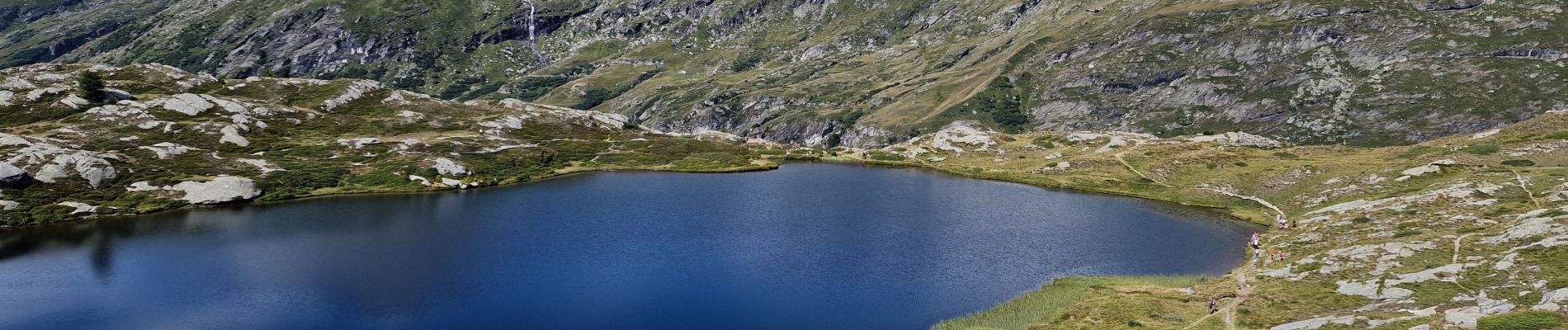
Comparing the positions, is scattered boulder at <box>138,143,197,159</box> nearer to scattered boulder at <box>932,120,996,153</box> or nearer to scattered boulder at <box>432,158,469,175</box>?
scattered boulder at <box>432,158,469,175</box>

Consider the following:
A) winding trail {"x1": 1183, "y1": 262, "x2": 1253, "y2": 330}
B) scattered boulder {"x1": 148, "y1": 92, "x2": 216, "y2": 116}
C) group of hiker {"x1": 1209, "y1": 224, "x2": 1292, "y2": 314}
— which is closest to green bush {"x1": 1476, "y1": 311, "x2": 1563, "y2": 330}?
winding trail {"x1": 1183, "y1": 262, "x2": 1253, "y2": 330}

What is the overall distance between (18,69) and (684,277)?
17283 centimetres

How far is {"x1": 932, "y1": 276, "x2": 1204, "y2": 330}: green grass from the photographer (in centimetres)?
5975

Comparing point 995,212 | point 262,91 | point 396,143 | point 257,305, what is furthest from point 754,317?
point 262,91

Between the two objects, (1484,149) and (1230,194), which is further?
(1230,194)

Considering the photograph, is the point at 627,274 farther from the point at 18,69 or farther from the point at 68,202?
the point at 18,69

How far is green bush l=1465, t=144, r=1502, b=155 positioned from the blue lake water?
34765 mm

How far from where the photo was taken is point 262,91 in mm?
173875

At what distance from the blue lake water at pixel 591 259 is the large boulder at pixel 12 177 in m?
19.3

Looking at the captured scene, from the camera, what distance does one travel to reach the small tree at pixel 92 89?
14738cm

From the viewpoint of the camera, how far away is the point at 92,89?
14850 cm

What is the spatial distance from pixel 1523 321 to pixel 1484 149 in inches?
3195

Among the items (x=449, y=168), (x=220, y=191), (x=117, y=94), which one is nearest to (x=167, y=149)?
(x=220, y=191)

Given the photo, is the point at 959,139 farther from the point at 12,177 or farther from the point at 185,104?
the point at 12,177
